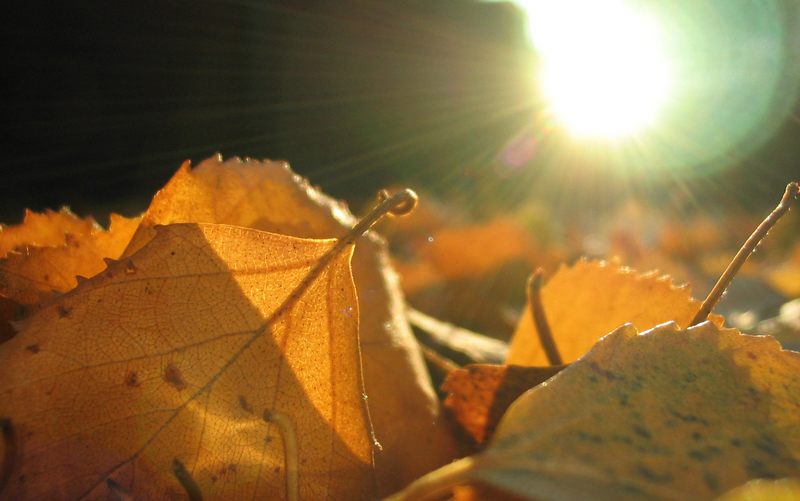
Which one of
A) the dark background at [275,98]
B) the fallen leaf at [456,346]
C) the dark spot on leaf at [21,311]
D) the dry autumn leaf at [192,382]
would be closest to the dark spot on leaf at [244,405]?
the dry autumn leaf at [192,382]

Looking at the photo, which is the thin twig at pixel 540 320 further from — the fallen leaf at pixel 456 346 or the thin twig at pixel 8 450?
the thin twig at pixel 8 450

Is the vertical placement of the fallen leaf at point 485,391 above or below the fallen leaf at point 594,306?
below

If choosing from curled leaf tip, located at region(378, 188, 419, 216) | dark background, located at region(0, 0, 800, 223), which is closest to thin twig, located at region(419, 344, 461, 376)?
curled leaf tip, located at region(378, 188, 419, 216)

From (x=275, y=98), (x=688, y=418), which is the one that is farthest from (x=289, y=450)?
(x=275, y=98)

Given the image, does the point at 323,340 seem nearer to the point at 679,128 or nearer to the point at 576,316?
the point at 576,316

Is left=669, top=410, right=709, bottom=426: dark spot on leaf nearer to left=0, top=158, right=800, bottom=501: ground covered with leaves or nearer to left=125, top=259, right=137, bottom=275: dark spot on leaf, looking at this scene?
left=0, top=158, right=800, bottom=501: ground covered with leaves
